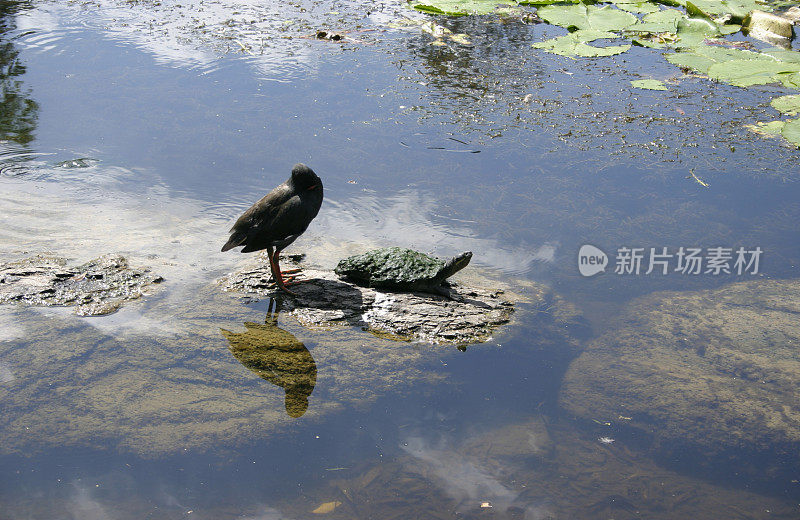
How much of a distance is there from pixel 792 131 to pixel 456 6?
18.6 ft

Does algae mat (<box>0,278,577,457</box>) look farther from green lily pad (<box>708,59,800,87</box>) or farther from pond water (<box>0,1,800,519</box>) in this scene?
green lily pad (<box>708,59,800,87</box>)

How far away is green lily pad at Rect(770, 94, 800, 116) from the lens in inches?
301

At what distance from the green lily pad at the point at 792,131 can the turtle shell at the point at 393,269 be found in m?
4.59

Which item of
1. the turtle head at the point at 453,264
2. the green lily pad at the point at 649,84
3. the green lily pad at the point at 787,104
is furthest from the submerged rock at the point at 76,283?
the green lily pad at the point at 787,104

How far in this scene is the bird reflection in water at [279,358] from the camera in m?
3.79

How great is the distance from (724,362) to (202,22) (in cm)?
870

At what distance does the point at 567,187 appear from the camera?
20.4 ft

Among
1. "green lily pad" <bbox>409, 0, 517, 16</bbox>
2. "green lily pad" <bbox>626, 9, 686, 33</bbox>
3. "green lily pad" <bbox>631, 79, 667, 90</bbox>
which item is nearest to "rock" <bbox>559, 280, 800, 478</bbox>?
"green lily pad" <bbox>631, 79, 667, 90</bbox>

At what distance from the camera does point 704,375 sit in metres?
4.23

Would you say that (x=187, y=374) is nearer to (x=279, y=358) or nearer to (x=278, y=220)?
(x=279, y=358)

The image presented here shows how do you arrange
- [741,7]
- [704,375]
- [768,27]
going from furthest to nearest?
[741,7], [768,27], [704,375]

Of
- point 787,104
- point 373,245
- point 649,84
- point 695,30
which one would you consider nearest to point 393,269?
point 373,245

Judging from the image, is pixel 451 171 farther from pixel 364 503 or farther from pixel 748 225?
pixel 364 503

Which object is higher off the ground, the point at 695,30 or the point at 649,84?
the point at 695,30
